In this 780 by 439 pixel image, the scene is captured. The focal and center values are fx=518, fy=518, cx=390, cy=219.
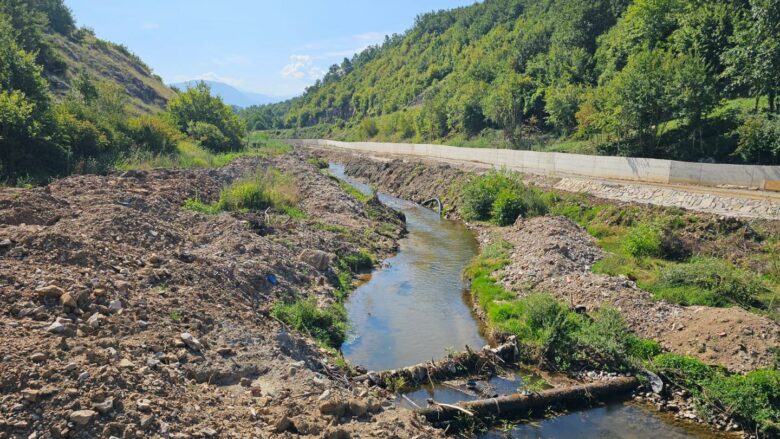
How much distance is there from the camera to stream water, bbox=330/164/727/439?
13.1m

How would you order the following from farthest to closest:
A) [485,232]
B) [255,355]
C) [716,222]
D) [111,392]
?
[485,232], [716,222], [255,355], [111,392]

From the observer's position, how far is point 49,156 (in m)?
29.0

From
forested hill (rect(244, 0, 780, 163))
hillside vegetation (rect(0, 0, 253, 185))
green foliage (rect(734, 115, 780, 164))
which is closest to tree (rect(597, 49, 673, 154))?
forested hill (rect(244, 0, 780, 163))

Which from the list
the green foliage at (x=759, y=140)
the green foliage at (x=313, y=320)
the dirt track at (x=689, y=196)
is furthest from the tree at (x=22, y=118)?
the green foliage at (x=759, y=140)

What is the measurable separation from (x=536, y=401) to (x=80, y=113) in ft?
116

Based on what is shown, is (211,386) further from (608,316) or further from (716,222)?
(716,222)

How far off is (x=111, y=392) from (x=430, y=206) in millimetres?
37865

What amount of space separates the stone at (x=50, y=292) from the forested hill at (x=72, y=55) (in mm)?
46890

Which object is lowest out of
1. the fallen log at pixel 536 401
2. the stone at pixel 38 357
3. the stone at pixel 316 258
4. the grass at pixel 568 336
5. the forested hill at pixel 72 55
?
the fallen log at pixel 536 401

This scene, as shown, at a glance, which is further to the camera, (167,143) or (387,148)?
(387,148)

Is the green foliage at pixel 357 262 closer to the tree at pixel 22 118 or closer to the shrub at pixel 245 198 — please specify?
the shrub at pixel 245 198

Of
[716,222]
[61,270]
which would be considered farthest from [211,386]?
[716,222]

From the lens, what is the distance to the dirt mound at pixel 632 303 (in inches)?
583

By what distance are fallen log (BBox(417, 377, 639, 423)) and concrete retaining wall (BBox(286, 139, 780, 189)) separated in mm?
22224
